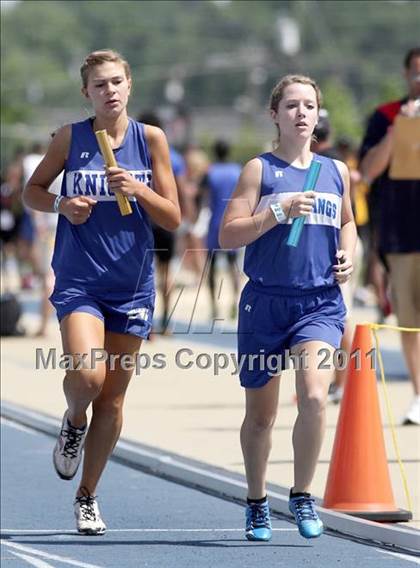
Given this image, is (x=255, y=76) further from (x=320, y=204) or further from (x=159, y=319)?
(x=320, y=204)

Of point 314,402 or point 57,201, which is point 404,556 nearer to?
point 314,402

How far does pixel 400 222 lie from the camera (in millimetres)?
12094

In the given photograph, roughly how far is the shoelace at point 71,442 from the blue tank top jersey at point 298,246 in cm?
108

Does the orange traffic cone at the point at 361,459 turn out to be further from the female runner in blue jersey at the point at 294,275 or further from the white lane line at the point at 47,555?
the white lane line at the point at 47,555

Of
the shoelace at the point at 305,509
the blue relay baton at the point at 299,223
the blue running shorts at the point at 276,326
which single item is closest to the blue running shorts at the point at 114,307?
the blue running shorts at the point at 276,326

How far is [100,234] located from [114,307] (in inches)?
13.4

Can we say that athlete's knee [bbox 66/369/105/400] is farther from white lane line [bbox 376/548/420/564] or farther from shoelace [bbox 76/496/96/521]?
white lane line [bbox 376/548/420/564]

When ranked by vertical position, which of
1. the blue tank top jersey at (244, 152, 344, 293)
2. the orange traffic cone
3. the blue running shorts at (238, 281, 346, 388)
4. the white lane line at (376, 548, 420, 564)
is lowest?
the white lane line at (376, 548, 420, 564)

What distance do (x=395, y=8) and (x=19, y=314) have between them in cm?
11415

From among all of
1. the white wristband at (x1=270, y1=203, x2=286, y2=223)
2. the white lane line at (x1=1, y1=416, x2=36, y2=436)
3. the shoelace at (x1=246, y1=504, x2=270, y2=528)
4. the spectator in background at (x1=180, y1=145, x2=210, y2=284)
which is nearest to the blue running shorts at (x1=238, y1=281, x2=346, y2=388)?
the white wristband at (x1=270, y1=203, x2=286, y2=223)

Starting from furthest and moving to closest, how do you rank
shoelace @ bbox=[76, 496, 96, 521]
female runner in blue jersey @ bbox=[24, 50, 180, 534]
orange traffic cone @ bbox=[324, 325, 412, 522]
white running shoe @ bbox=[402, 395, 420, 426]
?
white running shoe @ bbox=[402, 395, 420, 426] → orange traffic cone @ bbox=[324, 325, 412, 522] → shoelace @ bbox=[76, 496, 96, 521] → female runner in blue jersey @ bbox=[24, 50, 180, 534]

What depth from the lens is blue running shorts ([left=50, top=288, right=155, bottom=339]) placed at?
25.9ft

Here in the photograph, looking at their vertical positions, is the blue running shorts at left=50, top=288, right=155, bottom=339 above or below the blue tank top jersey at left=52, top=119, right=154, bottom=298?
below

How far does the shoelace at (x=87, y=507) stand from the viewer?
8.18 meters
